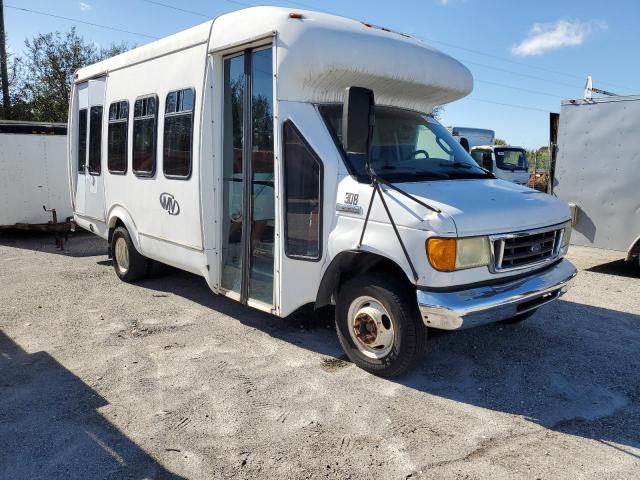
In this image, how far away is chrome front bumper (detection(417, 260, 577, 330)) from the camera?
11.9ft

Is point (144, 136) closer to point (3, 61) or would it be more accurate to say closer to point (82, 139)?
point (82, 139)

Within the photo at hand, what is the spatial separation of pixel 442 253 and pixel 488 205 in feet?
1.97


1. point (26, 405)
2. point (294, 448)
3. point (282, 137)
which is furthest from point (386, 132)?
point (26, 405)

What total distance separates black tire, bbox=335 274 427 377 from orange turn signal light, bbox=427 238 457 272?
46 cm

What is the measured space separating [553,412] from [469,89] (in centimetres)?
332

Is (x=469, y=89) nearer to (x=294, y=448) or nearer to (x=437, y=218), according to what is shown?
(x=437, y=218)

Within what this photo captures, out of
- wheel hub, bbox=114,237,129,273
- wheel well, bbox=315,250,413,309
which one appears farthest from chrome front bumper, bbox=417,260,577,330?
Result: wheel hub, bbox=114,237,129,273

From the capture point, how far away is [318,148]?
4289 mm

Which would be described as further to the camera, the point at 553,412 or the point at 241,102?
the point at 241,102

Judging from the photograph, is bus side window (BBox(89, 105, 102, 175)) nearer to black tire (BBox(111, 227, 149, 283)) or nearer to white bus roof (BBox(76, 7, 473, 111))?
black tire (BBox(111, 227, 149, 283))

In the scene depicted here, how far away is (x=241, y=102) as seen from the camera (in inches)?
199

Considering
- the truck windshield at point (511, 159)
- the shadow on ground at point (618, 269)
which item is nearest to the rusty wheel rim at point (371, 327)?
the shadow on ground at point (618, 269)

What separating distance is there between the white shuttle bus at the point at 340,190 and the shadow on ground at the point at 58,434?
1.71 meters

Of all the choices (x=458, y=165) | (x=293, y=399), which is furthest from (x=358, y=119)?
(x=293, y=399)
